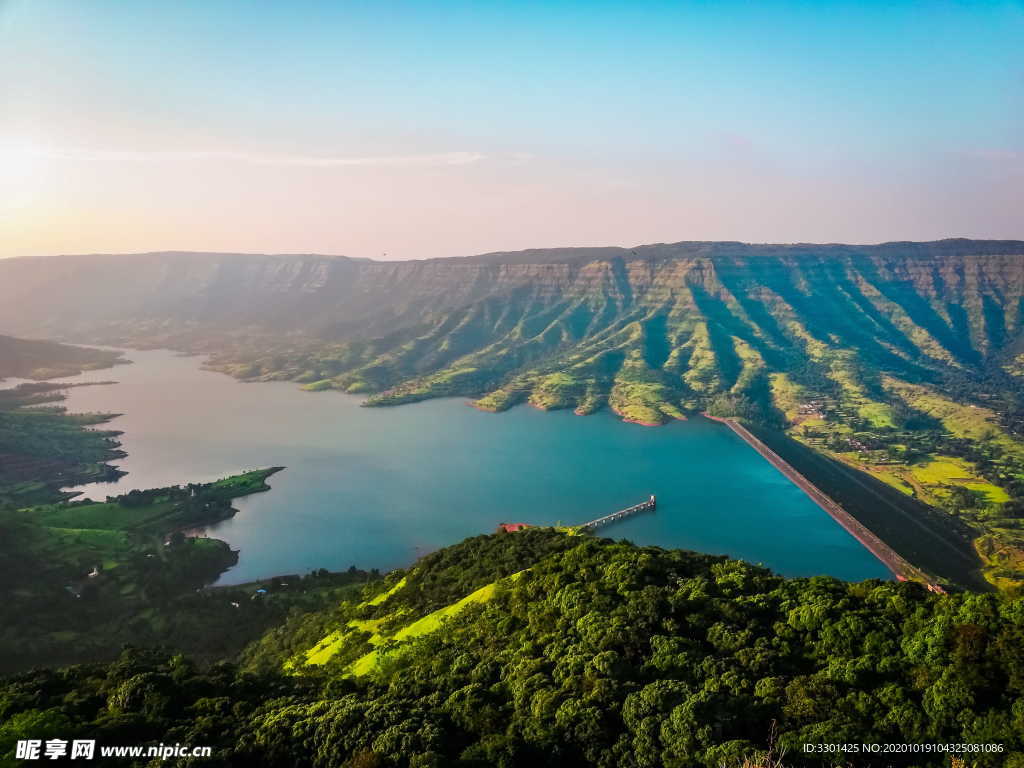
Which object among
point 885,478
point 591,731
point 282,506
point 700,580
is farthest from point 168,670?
point 885,478

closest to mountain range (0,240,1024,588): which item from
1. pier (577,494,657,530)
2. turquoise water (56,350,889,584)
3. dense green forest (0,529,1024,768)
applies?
turquoise water (56,350,889,584)

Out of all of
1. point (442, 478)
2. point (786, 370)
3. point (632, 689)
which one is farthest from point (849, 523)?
point (786, 370)

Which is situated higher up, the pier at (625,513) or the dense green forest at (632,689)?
the dense green forest at (632,689)

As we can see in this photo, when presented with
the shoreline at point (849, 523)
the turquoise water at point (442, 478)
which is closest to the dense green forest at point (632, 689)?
the turquoise water at point (442, 478)

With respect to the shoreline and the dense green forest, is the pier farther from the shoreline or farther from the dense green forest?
the dense green forest

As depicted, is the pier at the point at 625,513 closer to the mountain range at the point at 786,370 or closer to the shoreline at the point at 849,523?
the shoreline at the point at 849,523
